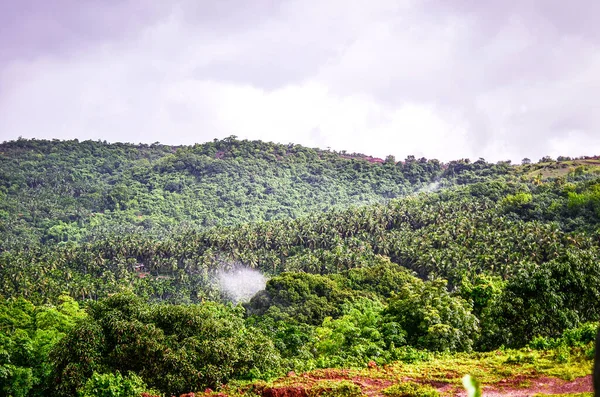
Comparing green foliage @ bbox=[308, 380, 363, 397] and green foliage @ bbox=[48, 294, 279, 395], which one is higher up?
green foliage @ bbox=[48, 294, 279, 395]

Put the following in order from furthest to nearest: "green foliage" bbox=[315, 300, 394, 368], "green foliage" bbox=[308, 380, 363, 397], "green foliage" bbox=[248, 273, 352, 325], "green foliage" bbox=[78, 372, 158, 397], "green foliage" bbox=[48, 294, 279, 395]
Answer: "green foliage" bbox=[248, 273, 352, 325] → "green foliage" bbox=[315, 300, 394, 368] → "green foliage" bbox=[48, 294, 279, 395] → "green foliage" bbox=[78, 372, 158, 397] → "green foliage" bbox=[308, 380, 363, 397]

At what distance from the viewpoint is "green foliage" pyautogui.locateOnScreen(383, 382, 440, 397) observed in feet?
63.6

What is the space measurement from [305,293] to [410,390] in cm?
5324

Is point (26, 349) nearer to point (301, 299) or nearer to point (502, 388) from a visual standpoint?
point (502, 388)

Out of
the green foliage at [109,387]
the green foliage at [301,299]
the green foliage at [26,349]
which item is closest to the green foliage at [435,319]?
the green foliage at [109,387]

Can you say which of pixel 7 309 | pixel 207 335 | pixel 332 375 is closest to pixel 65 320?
pixel 7 309

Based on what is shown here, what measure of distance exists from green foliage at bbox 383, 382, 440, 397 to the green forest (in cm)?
23

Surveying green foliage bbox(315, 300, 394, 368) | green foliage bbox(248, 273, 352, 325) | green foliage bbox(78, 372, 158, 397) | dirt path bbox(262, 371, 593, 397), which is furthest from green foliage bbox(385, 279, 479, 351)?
green foliage bbox(248, 273, 352, 325)

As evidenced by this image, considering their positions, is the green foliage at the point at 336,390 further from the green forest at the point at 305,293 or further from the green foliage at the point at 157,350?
the green foliage at the point at 157,350

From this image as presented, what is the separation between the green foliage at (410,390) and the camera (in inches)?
763

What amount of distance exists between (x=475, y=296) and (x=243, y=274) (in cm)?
7726

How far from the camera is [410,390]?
66.0 ft

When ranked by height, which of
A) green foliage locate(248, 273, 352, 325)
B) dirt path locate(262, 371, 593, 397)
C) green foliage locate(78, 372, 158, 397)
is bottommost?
dirt path locate(262, 371, 593, 397)

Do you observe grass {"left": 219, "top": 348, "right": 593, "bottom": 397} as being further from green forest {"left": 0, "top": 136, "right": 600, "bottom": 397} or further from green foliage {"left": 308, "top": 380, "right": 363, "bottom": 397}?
green forest {"left": 0, "top": 136, "right": 600, "bottom": 397}
